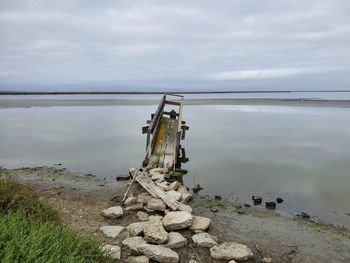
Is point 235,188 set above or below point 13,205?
below

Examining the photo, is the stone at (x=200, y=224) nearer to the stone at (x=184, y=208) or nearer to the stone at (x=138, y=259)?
the stone at (x=184, y=208)

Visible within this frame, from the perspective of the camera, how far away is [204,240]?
6426 mm

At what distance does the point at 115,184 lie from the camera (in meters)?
11.0

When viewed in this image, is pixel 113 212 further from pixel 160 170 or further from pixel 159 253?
pixel 160 170

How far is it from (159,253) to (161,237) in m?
0.52

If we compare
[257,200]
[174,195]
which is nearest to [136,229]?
[174,195]

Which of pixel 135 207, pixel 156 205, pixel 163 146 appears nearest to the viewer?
pixel 156 205

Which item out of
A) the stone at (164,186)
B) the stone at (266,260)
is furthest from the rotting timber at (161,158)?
the stone at (266,260)

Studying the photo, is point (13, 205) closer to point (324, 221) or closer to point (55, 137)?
point (324, 221)

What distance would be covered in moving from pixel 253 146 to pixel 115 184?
9.93 m

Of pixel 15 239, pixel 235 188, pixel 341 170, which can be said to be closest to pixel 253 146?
pixel 341 170

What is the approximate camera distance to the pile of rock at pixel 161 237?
18.7 ft

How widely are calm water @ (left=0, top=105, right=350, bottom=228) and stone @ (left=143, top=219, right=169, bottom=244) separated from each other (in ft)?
13.9

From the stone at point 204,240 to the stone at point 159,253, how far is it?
76 centimetres
